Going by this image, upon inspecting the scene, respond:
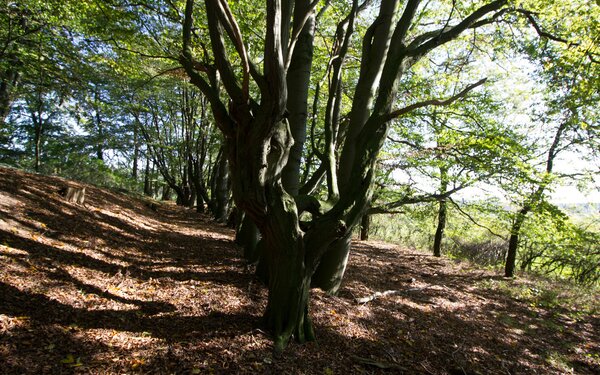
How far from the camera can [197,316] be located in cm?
365

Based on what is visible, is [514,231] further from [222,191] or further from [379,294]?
[222,191]

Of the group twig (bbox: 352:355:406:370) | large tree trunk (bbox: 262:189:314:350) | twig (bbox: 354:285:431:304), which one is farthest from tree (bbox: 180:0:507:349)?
twig (bbox: 354:285:431:304)

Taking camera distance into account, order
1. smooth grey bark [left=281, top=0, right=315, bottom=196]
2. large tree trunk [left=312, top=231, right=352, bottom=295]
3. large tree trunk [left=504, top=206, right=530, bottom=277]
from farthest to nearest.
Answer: large tree trunk [left=504, top=206, right=530, bottom=277] < large tree trunk [left=312, top=231, right=352, bottom=295] < smooth grey bark [left=281, top=0, right=315, bottom=196]

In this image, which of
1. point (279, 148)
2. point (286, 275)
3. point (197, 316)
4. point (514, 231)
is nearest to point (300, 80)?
point (279, 148)

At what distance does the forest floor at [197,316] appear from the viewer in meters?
2.80

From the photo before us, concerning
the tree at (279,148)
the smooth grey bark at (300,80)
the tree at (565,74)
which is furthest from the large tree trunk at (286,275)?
the tree at (565,74)

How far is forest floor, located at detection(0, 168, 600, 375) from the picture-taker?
9.20 feet

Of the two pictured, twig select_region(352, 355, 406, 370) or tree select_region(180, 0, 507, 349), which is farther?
twig select_region(352, 355, 406, 370)

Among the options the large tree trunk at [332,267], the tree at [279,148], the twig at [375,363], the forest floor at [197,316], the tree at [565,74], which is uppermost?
the tree at [565,74]

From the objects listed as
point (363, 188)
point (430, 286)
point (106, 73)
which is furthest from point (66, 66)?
point (430, 286)

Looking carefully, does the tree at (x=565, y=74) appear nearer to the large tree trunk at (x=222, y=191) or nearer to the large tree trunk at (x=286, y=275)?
the large tree trunk at (x=286, y=275)

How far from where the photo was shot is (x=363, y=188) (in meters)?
3.63

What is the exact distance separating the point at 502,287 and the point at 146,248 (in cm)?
930

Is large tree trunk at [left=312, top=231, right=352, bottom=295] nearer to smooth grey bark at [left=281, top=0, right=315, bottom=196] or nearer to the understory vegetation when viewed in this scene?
the understory vegetation
